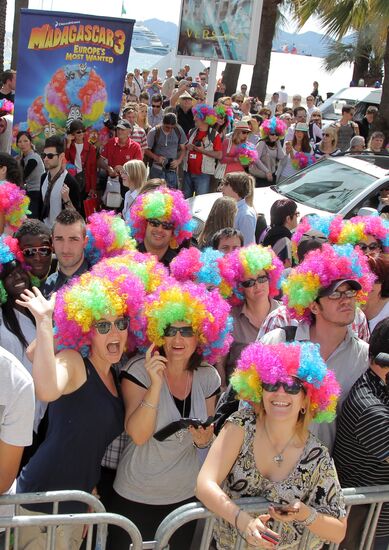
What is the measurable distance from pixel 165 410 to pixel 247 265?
1.45m

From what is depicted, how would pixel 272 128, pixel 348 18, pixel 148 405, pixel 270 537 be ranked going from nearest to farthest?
pixel 270 537 → pixel 148 405 → pixel 272 128 → pixel 348 18

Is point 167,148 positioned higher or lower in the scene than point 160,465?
higher

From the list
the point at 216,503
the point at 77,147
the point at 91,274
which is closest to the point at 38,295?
the point at 91,274

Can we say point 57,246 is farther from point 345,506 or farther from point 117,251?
point 345,506

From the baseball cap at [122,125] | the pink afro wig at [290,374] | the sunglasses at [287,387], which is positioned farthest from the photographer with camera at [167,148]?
the sunglasses at [287,387]

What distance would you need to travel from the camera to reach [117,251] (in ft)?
15.9

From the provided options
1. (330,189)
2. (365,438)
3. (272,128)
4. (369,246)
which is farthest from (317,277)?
(272,128)

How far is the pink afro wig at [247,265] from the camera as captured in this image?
443 centimetres

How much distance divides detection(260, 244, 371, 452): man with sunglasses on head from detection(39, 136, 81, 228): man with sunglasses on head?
3.63 metres

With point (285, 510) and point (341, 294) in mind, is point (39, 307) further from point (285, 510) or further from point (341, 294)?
point (341, 294)

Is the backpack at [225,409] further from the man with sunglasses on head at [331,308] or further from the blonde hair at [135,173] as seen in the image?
the blonde hair at [135,173]

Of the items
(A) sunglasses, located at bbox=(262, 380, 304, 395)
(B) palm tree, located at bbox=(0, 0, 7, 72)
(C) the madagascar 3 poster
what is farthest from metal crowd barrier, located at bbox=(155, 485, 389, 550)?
(B) palm tree, located at bbox=(0, 0, 7, 72)

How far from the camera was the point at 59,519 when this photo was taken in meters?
2.69

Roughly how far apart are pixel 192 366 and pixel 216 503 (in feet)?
2.94
